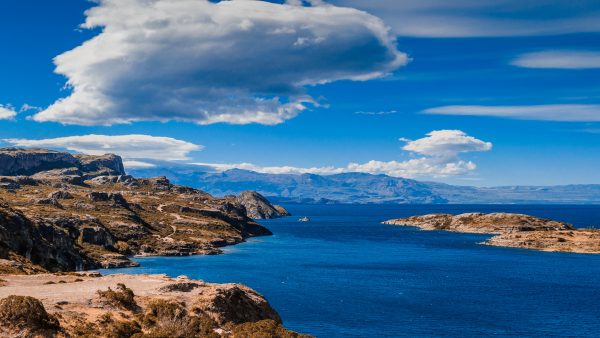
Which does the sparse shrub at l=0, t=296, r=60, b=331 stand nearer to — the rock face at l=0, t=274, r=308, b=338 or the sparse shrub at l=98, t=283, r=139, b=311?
the rock face at l=0, t=274, r=308, b=338

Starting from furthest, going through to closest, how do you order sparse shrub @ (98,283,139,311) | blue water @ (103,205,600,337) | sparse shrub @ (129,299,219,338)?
1. blue water @ (103,205,600,337)
2. sparse shrub @ (98,283,139,311)
3. sparse shrub @ (129,299,219,338)

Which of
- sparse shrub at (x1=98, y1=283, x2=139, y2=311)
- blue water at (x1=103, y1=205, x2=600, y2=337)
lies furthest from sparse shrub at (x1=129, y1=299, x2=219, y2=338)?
blue water at (x1=103, y1=205, x2=600, y2=337)

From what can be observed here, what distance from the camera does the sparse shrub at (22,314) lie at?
37.6 metres

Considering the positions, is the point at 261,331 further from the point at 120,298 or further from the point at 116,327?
the point at 120,298

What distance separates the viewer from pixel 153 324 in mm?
45875

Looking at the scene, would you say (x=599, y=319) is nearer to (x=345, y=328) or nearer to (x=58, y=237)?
(x=345, y=328)

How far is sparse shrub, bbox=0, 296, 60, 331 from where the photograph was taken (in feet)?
123

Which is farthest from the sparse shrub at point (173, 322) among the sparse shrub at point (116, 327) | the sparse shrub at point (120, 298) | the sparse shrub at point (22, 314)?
the sparse shrub at point (22, 314)

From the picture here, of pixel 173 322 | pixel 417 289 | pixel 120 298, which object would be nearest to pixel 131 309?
pixel 120 298

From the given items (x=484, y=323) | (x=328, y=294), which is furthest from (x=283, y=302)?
(x=484, y=323)

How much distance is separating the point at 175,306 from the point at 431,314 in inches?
2401

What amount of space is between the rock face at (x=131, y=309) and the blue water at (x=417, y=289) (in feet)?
105

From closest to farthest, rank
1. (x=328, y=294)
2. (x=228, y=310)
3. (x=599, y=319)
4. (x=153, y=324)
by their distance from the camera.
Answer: (x=153, y=324)
(x=228, y=310)
(x=599, y=319)
(x=328, y=294)

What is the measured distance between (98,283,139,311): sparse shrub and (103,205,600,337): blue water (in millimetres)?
39087
